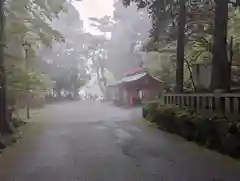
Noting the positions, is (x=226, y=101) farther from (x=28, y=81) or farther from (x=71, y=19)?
(x=71, y=19)

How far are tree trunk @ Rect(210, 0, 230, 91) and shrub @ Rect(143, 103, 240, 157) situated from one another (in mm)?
1602

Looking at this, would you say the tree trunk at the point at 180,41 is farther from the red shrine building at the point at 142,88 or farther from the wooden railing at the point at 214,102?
the red shrine building at the point at 142,88

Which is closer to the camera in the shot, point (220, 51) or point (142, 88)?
point (220, 51)

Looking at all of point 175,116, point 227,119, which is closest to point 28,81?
point 175,116

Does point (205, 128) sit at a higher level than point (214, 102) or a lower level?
lower

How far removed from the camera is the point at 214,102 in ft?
43.4

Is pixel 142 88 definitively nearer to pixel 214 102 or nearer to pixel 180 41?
pixel 180 41

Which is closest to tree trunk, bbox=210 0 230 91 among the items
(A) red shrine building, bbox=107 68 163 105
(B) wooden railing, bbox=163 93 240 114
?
(B) wooden railing, bbox=163 93 240 114

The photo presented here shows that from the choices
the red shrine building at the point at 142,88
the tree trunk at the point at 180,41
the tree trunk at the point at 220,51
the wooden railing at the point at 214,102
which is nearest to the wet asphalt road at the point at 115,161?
the wooden railing at the point at 214,102

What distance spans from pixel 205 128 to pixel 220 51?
13.7 feet

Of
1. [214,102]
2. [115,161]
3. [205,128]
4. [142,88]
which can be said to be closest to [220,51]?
[214,102]

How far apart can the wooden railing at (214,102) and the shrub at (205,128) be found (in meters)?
0.58

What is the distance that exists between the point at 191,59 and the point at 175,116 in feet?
36.5

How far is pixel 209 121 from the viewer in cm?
1123
